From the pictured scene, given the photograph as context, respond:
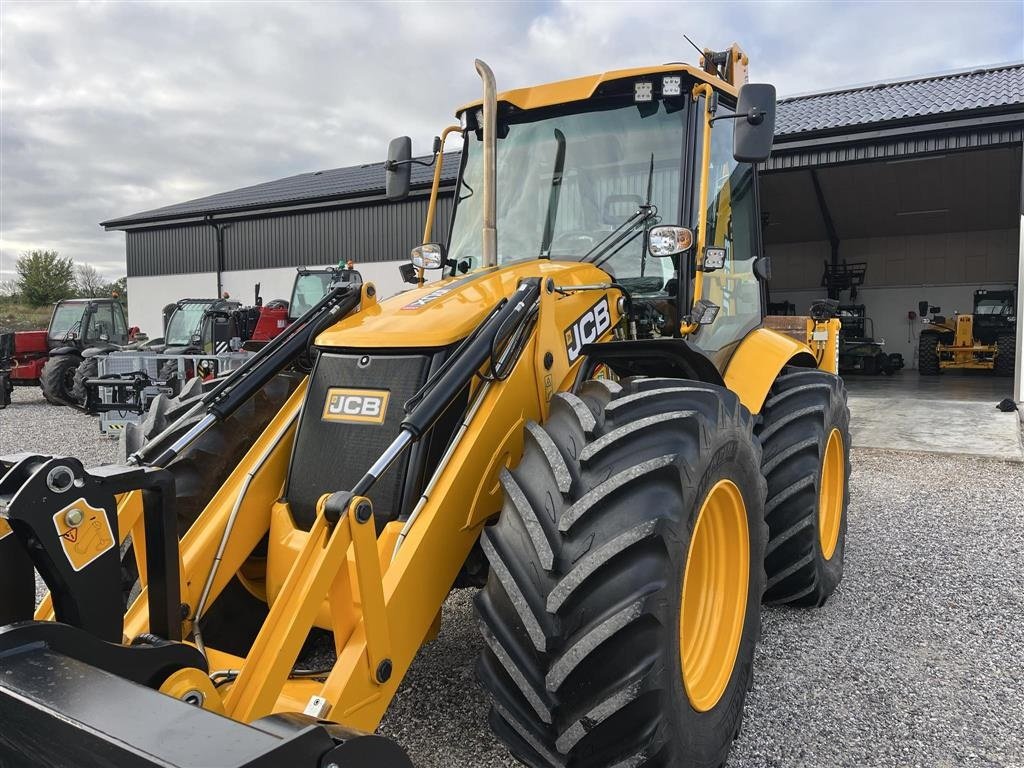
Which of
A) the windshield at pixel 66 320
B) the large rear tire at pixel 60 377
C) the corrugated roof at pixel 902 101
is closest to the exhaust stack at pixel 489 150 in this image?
the corrugated roof at pixel 902 101

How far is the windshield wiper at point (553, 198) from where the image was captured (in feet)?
11.8

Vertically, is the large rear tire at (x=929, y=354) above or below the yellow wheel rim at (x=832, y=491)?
above

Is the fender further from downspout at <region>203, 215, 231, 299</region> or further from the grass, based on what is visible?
the grass

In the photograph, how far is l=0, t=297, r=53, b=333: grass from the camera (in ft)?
132

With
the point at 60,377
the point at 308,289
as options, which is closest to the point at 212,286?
the point at 60,377

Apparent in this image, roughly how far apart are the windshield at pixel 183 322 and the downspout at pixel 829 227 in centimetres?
1484

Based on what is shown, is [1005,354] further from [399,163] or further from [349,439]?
[349,439]

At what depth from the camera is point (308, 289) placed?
1541 centimetres

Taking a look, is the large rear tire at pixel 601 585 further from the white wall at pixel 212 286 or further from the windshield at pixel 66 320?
the white wall at pixel 212 286

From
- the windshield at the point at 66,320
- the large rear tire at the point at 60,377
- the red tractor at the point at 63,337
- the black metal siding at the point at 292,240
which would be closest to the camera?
the large rear tire at the point at 60,377

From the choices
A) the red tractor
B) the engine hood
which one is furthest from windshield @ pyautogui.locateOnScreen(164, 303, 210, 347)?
the engine hood

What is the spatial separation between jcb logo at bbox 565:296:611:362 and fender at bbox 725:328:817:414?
72cm

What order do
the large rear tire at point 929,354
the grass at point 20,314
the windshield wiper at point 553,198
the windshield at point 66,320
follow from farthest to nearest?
1. the grass at point 20,314
2. the large rear tire at point 929,354
3. the windshield at point 66,320
4. the windshield wiper at point 553,198

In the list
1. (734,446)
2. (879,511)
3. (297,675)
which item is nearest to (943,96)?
(879,511)
